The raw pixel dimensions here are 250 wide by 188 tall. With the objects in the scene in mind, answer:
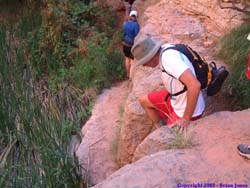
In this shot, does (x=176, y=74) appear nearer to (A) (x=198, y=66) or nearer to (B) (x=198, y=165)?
(A) (x=198, y=66)

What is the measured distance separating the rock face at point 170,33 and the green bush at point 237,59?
0.60 feet

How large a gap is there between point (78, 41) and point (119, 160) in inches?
141

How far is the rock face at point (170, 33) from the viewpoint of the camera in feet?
17.3

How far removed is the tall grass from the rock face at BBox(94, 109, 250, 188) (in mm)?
1557

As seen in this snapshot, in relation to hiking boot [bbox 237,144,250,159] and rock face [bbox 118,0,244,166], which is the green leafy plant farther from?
rock face [bbox 118,0,244,166]

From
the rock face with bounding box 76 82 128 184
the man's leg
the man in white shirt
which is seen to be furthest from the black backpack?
the rock face with bounding box 76 82 128 184

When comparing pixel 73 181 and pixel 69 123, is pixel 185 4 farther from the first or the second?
pixel 73 181

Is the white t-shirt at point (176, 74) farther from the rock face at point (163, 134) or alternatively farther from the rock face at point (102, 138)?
the rock face at point (102, 138)

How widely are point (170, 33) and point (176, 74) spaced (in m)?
2.87

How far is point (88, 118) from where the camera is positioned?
7.16 metres

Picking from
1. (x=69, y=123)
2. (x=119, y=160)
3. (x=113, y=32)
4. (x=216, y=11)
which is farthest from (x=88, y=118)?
(x=113, y=32)

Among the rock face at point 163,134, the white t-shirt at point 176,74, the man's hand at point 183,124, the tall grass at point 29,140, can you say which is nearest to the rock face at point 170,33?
the rock face at point 163,134

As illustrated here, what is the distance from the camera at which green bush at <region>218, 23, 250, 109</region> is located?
16.7 feet

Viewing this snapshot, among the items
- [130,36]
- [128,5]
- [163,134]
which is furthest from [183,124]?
[128,5]
